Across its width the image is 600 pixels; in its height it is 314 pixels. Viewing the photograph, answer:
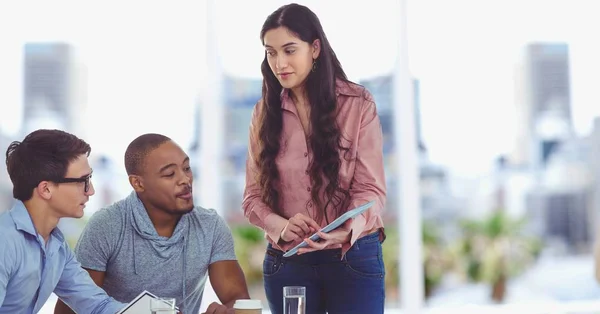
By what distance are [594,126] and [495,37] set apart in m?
0.77

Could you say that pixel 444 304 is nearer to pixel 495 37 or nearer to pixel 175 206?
pixel 495 37

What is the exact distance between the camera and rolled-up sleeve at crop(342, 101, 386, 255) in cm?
221

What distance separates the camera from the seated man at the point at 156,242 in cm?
241

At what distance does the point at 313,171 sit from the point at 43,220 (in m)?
0.73

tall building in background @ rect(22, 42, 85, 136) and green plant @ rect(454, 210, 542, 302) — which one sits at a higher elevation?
tall building in background @ rect(22, 42, 85, 136)

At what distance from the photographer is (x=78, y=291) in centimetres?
221

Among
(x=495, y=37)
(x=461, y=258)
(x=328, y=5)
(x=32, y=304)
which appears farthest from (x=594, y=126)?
(x=32, y=304)

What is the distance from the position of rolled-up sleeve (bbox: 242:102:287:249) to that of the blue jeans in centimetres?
9

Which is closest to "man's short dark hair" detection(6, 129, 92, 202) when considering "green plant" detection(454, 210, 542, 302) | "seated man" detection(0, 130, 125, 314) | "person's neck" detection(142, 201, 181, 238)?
"seated man" detection(0, 130, 125, 314)

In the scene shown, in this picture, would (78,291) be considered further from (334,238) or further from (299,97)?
(299,97)

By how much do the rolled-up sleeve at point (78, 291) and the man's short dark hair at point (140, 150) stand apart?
0.34 metres

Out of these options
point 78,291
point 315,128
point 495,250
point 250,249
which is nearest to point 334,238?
point 315,128

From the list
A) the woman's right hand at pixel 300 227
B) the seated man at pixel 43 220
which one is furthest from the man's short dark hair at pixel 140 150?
the woman's right hand at pixel 300 227

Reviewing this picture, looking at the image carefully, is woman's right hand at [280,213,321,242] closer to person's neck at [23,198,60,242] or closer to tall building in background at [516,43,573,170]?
person's neck at [23,198,60,242]
